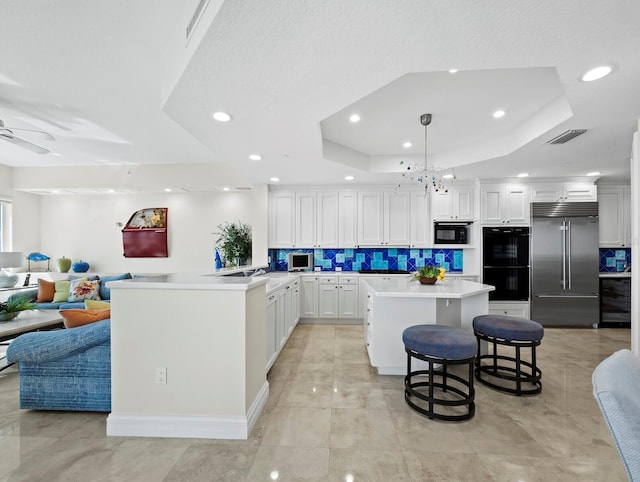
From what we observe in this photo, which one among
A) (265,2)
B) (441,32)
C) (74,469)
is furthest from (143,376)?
(441,32)

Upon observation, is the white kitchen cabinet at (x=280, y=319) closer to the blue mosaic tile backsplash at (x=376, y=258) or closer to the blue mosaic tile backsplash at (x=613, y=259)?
the blue mosaic tile backsplash at (x=376, y=258)

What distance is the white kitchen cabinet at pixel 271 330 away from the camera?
2803 millimetres

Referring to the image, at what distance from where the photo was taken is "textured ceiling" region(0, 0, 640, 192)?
54.8 inches

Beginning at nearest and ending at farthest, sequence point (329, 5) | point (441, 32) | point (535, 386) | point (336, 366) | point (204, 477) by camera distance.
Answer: point (329, 5) → point (441, 32) → point (204, 477) → point (535, 386) → point (336, 366)

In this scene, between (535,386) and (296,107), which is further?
(535,386)

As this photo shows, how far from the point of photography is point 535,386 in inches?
104

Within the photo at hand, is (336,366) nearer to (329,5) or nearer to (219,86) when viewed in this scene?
(219,86)

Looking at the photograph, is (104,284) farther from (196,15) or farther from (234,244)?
(196,15)

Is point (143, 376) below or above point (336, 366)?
above

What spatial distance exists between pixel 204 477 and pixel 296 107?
2.50 meters

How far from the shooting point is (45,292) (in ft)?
14.8

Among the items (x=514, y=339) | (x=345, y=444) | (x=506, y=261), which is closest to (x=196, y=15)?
(x=345, y=444)

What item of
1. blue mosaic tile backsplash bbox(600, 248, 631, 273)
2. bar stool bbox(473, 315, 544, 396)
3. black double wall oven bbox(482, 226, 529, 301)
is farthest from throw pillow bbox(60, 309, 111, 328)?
blue mosaic tile backsplash bbox(600, 248, 631, 273)

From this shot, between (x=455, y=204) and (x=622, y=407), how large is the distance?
4.55 metres
